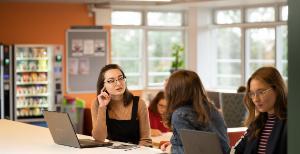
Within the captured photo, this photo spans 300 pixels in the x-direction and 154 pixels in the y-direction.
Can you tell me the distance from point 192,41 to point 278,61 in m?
2.32

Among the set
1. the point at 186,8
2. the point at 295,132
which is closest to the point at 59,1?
the point at 186,8

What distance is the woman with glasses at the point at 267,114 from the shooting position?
293 centimetres

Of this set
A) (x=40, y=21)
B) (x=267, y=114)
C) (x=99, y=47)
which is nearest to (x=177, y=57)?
(x=99, y=47)

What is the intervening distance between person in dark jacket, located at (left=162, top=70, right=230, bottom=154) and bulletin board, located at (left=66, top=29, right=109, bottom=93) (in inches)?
363

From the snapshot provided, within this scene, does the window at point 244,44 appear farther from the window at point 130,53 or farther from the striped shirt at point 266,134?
the striped shirt at point 266,134

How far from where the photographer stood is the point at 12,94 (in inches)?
461

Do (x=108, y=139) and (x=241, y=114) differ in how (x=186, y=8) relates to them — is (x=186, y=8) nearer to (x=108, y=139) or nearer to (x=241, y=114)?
(x=241, y=114)

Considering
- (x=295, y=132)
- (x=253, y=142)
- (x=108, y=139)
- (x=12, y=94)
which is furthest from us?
(x=12, y=94)

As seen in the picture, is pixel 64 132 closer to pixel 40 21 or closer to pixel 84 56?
pixel 40 21

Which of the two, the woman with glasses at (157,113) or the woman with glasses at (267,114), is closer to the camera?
the woman with glasses at (267,114)

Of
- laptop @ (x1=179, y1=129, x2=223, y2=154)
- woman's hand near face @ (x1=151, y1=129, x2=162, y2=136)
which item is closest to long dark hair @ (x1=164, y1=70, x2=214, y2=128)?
laptop @ (x1=179, y1=129, x2=223, y2=154)

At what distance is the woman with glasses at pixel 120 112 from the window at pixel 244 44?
307 inches

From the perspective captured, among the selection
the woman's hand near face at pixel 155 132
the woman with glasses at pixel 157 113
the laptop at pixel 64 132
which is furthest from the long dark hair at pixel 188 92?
the woman with glasses at pixel 157 113

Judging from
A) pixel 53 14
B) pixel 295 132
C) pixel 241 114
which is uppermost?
pixel 53 14
